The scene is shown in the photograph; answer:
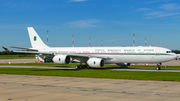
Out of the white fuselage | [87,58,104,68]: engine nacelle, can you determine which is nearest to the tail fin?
the white fuselage

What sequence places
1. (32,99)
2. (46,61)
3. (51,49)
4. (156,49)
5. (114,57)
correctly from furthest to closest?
(46,61) → (51,49) → (114,57) → (156,49) → (32,99)

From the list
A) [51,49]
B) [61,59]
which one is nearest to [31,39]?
[51,49]

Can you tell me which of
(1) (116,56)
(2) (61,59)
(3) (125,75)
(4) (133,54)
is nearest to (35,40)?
(2) (61,59)

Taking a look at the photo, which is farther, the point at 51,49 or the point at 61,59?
the point at 51,49

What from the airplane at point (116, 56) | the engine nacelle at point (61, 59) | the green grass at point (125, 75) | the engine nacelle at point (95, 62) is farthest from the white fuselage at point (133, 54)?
the green grass at point (125, 75)

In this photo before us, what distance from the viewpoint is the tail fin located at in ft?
176

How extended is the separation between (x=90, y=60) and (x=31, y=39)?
1947cm

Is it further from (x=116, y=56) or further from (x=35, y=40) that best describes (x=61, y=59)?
(x=35, y=40)

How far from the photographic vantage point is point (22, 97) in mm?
13617

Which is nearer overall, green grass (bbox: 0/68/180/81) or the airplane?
green grass (bbox: 0/68/180/81)

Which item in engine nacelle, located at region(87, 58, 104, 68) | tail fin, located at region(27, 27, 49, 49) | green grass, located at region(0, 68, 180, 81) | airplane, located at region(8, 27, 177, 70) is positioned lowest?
green grass, located at region(0, 68, 180, 81)

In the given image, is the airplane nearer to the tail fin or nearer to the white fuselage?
the white fuselage

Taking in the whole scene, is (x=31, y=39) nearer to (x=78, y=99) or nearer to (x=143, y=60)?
(x=143, y=60)

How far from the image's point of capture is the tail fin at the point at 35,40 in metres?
53.7
